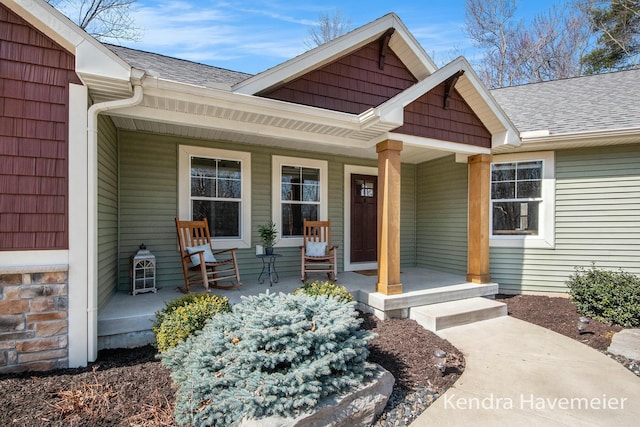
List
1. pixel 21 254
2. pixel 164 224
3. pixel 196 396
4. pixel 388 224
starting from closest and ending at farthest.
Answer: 1. pixel 196 396
2. pixel 21 254
3. pixel 388 224
4. pixel 164 224

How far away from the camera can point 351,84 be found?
495 cm

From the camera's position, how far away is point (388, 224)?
4.15 meters

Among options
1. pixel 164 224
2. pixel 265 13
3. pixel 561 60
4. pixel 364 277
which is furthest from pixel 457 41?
pixel 164 224

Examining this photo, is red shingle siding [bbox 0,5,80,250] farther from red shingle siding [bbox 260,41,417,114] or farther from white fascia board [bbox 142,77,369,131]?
red shingle siding [bbox 260,41,417,114]

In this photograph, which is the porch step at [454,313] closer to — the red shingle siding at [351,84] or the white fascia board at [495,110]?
the white fascia board at [495,110]

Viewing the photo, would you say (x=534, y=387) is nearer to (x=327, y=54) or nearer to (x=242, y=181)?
(x=242, y=181)

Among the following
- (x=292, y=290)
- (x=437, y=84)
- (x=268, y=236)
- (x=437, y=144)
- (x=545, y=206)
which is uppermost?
(x=437, y=84)

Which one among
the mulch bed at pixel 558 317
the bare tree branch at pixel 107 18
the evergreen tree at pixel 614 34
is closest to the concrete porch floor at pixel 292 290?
the mulch bed at pixel 558 317

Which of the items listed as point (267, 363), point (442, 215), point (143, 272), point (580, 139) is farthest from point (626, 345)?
point (143, 272)

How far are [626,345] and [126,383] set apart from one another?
476cm

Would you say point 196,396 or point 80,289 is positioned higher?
point 80,289

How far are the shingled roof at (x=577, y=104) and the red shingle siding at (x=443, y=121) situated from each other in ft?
4.04

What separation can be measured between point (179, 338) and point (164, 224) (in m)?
2.29

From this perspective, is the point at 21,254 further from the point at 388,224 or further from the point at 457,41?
the point at 457,41
